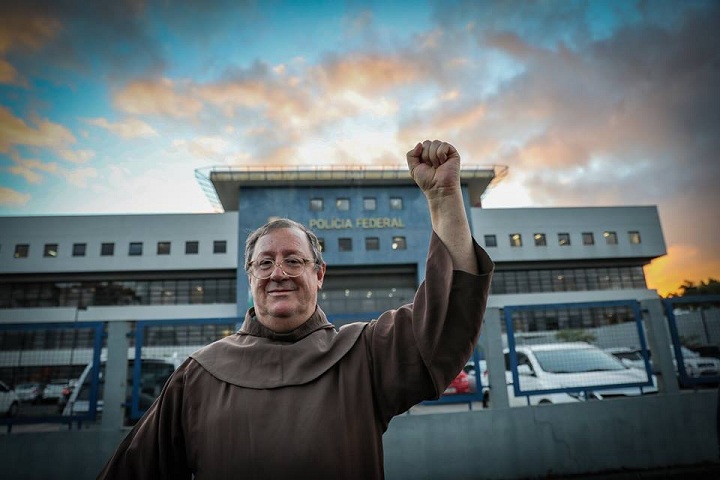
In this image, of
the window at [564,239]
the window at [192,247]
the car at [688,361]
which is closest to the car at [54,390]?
the car at [688,361]

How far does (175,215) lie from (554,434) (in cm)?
3580

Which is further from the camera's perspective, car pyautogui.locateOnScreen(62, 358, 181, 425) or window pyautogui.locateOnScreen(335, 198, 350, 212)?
window pyautogui.locateOnScreen(335, 198, 350, 212)

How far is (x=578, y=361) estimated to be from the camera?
277 inches

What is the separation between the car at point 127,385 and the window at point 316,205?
2812 centimetres

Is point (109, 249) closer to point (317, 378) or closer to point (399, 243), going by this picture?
point (399, 243)

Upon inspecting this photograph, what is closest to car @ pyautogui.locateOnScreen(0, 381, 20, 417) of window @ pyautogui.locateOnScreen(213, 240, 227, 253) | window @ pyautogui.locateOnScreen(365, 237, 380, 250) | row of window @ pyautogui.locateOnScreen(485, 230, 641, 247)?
window @ pyautogui.locateOnScreen(365, 237, 380, 250)

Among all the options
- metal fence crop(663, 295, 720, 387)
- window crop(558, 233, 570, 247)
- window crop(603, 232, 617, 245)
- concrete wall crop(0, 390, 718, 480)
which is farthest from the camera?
window crop(603, 232, 617, 245)

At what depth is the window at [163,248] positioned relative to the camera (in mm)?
35000

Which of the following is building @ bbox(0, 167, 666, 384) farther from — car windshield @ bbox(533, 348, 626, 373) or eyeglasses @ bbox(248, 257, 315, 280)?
eyeglasses @ bbox(248, 257, 315, 280)

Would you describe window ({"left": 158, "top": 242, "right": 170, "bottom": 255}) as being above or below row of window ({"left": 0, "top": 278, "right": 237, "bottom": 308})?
above

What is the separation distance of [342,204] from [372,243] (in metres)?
4.45

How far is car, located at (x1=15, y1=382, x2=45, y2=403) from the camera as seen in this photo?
598 cm

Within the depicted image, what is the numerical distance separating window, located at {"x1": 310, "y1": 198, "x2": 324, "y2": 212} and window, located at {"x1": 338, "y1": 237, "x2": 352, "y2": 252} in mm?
3392

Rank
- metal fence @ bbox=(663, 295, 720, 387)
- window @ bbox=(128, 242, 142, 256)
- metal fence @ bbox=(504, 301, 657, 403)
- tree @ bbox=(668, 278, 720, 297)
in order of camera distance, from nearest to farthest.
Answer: metal fence @ bbox=(504, 301, 657, 403), metal fence @ bbox=(663, 295, 720, 387), window @ bbox=(128, 242, 142, 256), tree @ bbox=(668, 278, 720, 297)
